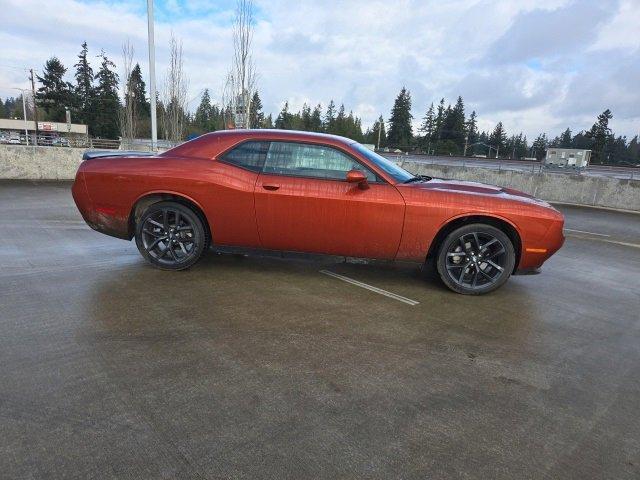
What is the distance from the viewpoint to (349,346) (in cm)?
322

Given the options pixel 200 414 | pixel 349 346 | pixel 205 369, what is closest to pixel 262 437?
pixel 200 414

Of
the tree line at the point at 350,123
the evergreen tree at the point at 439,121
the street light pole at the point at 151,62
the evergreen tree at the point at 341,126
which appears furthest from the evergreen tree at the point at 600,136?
the street light pole at the point at 151,62

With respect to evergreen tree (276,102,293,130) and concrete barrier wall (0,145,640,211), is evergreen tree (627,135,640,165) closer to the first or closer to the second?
evergreen tree (276,102,293,130)

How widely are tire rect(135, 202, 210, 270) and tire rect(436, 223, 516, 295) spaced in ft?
8.57

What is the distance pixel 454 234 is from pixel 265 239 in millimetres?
1976

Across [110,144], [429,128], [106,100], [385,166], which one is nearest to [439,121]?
[429,128]

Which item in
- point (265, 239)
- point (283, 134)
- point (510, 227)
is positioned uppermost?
point (283, 134)

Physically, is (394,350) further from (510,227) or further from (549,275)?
(549,275)

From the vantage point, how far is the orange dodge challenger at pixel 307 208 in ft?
14.4

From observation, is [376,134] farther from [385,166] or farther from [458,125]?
[385,166]

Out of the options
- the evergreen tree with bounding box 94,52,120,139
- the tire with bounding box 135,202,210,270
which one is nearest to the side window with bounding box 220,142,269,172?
the tire with bounding box 135,202,210,270

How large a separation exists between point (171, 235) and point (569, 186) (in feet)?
47.7

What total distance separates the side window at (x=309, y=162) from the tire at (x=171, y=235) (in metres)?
1.01

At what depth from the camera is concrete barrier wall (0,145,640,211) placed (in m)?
13.0
